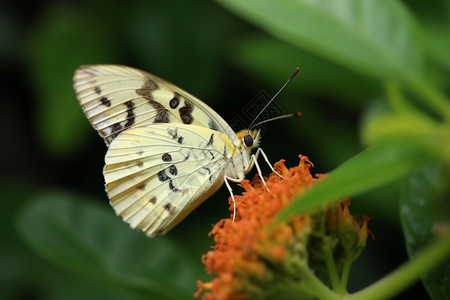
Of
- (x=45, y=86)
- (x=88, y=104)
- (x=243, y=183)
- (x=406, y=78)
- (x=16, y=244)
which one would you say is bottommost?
(x=16, y=244)

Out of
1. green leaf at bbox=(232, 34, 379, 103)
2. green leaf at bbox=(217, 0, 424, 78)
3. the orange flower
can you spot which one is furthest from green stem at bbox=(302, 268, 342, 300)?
green leaf at bbox=(232, 34, 379, 103)

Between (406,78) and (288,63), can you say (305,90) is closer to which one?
(288,63)

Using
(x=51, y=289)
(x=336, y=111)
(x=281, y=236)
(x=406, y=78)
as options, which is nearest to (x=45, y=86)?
(x=51, y=289)

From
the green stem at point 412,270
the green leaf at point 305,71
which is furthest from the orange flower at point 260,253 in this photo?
the green leaf at point 305,71

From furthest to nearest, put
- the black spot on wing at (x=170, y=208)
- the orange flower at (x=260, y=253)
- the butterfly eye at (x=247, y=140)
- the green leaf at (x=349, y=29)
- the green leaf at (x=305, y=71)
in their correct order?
1. the green leaf at (x=305, y=71)
2. the butterfly eye at (x=247, y=140)
3. the black spot on wing at (x=170, y=208)
4. the orange flower at (x=260, y=253)
5. the green leaf at (x=349, y=29)

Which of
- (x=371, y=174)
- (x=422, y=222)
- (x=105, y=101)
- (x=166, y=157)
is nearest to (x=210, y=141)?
(x=166, y=157)

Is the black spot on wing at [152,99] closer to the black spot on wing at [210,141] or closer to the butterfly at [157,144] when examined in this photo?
the butterfly at [157,144]

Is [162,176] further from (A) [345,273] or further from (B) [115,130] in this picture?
(A) [345,273]
